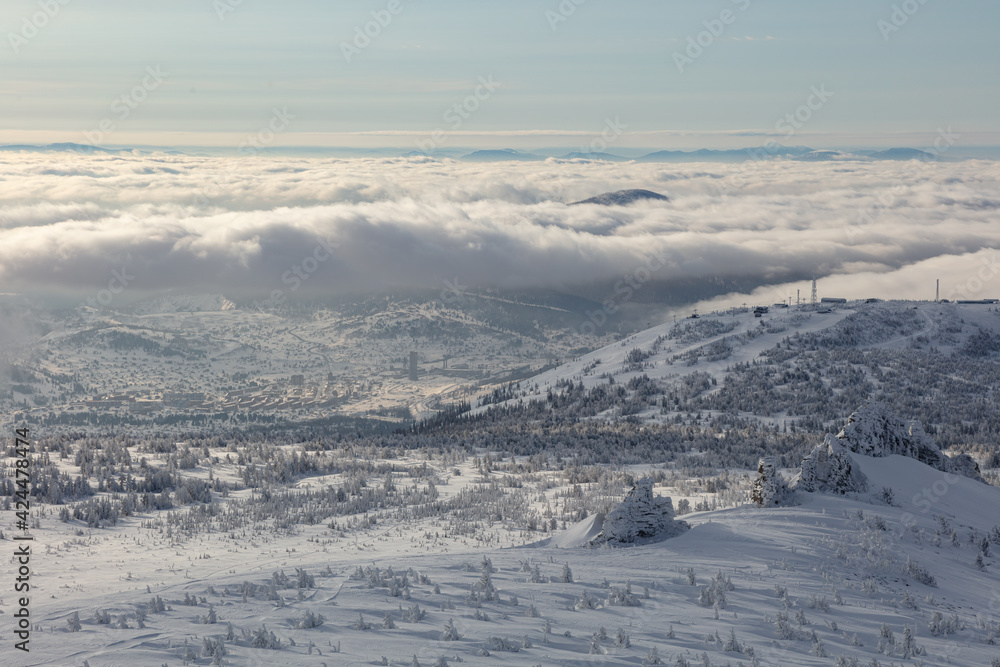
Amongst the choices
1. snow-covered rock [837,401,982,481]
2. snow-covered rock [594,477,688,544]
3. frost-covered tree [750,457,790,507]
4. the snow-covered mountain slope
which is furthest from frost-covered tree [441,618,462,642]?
snow-covered rock [837,401,982,481]

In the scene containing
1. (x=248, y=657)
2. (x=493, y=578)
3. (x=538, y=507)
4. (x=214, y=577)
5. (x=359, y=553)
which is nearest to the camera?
(x=248, y=657)

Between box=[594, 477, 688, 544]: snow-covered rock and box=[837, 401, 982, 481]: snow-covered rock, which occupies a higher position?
box=[837, 401, 982, 481]: snow-covered rock

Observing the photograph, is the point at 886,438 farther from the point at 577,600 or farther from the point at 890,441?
the point at 577,600

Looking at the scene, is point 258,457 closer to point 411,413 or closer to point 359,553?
point 359,553

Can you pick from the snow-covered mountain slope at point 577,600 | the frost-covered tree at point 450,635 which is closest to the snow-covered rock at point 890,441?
the snow-covered mountain slope at point 577,600

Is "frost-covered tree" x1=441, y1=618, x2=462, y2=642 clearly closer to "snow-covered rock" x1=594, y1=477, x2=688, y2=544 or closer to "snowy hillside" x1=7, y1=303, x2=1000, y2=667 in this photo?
"snowy hillside" x1=7, y1=303, x2=1000, y2=667

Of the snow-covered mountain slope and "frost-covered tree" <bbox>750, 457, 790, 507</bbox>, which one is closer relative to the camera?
the snow-covered mountain slope

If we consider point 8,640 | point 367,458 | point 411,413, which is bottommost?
point 411,413

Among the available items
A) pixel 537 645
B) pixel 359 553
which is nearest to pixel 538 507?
pixel 359 553

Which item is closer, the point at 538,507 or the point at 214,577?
the point at 214,577

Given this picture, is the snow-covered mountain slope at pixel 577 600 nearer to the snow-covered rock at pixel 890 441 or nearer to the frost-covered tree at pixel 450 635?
the frost-covered tree at pixel 450 635
